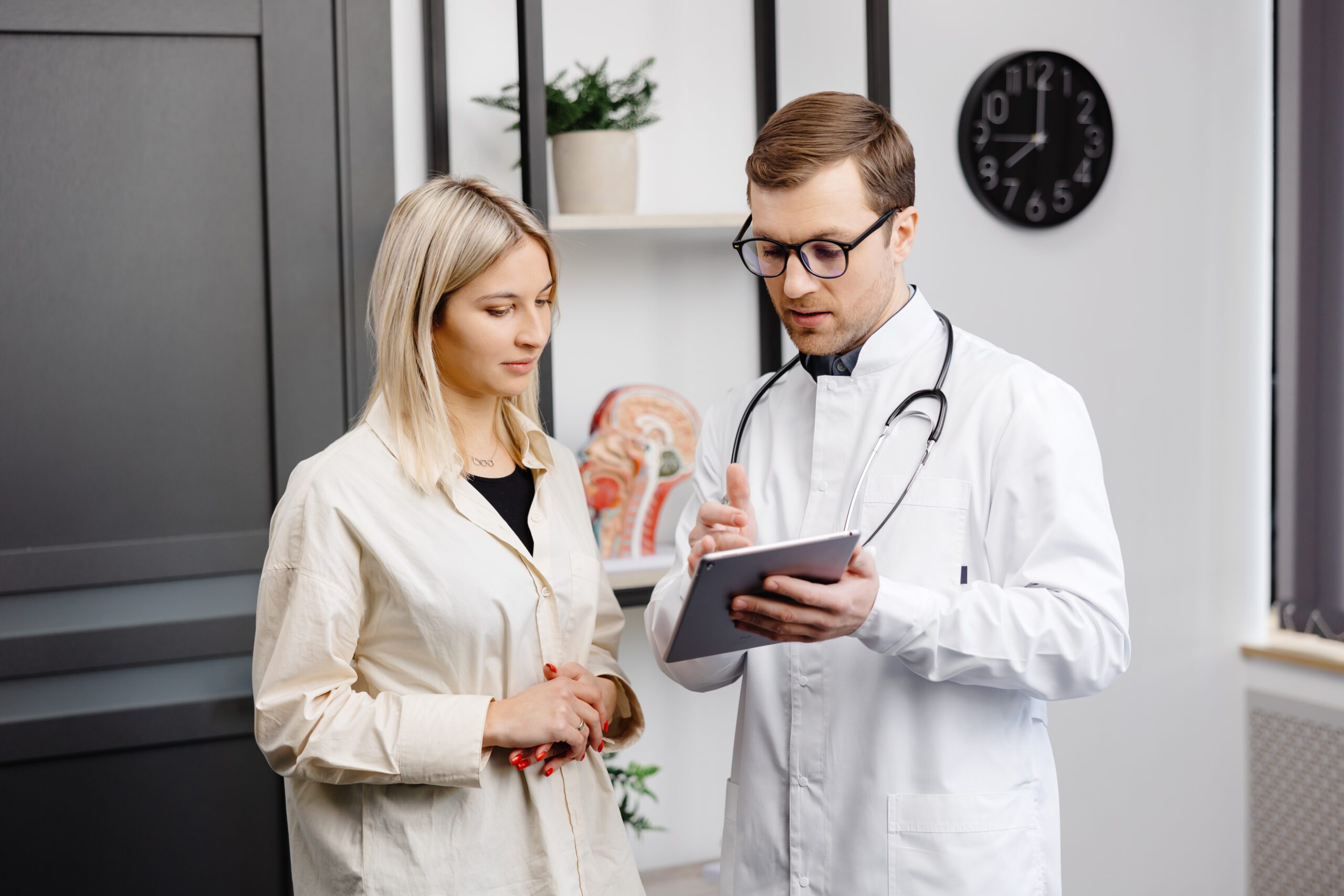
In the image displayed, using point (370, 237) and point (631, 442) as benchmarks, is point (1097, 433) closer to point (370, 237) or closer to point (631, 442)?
point (631, 442)

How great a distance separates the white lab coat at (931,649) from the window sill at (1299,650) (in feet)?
5.34

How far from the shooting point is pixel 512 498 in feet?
4.98

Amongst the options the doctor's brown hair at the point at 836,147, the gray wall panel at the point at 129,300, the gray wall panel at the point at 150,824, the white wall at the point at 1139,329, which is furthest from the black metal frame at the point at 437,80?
the gray wall panel at the point at 150,824

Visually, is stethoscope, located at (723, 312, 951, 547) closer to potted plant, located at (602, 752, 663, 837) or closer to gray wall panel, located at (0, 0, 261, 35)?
potted plant, located at (602, 752, 663, 837)

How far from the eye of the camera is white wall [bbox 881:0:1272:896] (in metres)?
2.81

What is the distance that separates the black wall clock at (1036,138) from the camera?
104 inches

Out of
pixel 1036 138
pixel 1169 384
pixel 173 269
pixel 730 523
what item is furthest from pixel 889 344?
pixel 1169 384

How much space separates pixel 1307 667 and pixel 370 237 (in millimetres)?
2522

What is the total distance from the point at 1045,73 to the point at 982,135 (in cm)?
24

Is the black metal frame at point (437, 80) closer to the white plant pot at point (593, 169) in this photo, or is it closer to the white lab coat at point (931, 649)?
the white plant pot at point (593, 169)

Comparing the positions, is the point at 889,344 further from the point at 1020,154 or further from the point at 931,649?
the point at 1020,154

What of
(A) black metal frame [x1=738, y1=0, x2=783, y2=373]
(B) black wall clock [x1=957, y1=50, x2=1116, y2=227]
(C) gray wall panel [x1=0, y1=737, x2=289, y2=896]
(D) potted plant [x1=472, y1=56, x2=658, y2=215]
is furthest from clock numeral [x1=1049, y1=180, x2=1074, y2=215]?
(C) gray wall panel [x1=0, y1=737, x2=289, y2=896]

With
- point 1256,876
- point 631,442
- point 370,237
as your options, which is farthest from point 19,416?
point 1256,876

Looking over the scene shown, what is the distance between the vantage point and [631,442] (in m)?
2.25
